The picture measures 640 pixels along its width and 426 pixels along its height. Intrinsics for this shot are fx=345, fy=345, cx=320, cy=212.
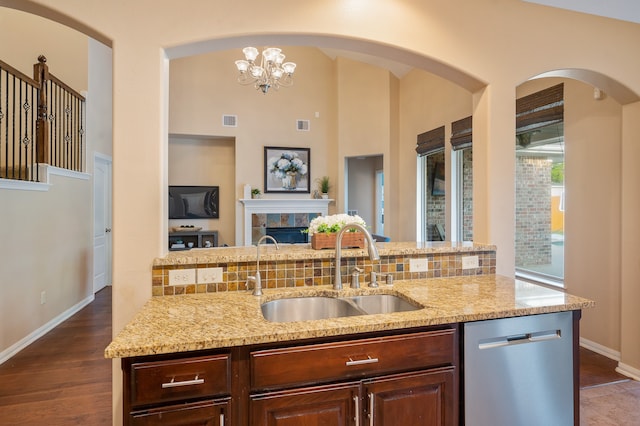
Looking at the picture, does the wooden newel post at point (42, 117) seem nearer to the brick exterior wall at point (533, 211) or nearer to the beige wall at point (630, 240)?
the brick exterior wall at point (533, 211)

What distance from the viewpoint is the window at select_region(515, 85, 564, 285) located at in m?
3.60

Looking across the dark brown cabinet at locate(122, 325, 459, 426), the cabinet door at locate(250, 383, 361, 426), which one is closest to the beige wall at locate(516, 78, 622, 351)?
the dark brown cabinet at locate(122, 325, 459, 426)

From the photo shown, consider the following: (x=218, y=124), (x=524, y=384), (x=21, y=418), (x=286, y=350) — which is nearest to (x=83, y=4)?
(x=286, y=350)

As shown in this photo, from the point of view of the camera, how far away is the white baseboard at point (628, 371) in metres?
2.73

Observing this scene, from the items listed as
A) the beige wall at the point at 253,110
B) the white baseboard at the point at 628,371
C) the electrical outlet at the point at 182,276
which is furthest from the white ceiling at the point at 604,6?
the beige wall at the point at 253,110

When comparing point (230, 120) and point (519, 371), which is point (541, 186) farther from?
point (230, 120)

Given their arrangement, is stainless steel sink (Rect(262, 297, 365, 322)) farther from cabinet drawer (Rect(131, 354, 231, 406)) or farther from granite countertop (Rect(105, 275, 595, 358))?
cabinet drawer (Rect(131, 354, 231, 406))

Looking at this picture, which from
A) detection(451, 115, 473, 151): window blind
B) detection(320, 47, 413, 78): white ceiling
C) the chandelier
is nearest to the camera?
detection(451, 115, 473, 151): window blind

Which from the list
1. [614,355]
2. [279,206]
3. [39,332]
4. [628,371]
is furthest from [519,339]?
[279,206]

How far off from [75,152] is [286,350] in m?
5.34

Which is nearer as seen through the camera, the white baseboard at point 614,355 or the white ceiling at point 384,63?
the white baseboard at point 614,355

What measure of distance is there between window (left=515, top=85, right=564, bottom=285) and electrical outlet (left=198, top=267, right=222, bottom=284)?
356cm

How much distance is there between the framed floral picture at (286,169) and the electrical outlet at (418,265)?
16.4 feet

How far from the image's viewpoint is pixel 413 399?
147cm
